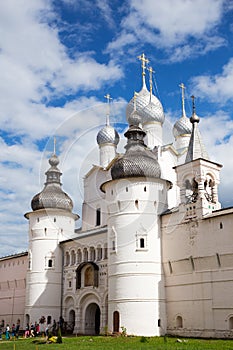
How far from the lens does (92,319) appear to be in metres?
29.8

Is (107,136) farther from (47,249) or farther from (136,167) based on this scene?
(136,167)

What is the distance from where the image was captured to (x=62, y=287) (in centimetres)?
3231

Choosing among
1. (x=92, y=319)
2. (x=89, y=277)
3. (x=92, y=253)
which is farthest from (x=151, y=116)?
(x=92, y=319)

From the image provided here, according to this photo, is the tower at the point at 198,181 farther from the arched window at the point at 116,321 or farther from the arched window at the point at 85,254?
the arched window at the point at 85,254

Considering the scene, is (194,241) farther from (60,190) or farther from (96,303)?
(60,190)

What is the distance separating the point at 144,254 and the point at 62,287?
9556mm

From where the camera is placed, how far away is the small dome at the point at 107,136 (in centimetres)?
3794

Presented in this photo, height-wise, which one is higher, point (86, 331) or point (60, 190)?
point (60, 190)

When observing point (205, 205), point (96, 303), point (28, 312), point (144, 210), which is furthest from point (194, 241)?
point (28, 312)

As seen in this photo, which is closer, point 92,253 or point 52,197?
point 92,253

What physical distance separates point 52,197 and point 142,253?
10.7 m

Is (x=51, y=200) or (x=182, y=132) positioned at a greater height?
(x=182, y=132)

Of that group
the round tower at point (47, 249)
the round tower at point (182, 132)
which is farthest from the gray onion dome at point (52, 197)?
the round tower at point (182, 132)

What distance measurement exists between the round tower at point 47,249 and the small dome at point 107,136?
19.3ft
